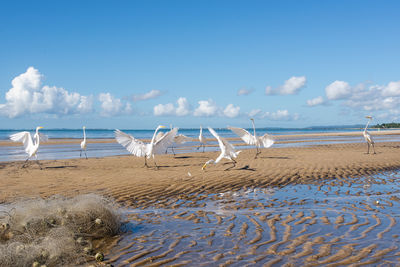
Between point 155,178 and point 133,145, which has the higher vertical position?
point 133,145

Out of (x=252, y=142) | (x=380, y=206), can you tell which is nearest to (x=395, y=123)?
(x=252, y=142)

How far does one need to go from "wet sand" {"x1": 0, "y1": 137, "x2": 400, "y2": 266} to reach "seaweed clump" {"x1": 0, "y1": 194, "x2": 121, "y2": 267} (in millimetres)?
432

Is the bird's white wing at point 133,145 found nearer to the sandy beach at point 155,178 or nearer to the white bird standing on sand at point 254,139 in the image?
the sandy beach at point 155,178

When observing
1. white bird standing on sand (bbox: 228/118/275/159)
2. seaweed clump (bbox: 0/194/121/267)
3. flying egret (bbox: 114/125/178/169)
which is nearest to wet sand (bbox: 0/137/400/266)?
seaweed clump (bbox: 0/194/121/267)

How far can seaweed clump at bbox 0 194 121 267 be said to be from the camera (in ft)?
15.2

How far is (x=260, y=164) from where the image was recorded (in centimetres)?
1614

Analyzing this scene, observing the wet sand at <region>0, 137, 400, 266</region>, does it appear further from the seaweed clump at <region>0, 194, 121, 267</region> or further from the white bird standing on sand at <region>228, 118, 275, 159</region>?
the white bird standing on sand at <region>228, 118, 275, 159</region>

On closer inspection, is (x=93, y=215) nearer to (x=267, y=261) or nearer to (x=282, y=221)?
(x=267, y=261)

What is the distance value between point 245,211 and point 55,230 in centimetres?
418

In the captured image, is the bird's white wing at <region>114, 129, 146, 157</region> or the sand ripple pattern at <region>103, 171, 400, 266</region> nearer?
the sand ripple pattern at <region>103, 171, 400, 266</region>

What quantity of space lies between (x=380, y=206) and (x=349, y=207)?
2.50 feet

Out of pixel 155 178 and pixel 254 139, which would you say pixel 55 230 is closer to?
pixel 155 178

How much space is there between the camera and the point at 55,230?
532 centimetres

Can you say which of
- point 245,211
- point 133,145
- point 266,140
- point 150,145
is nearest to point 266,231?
point 245,211
